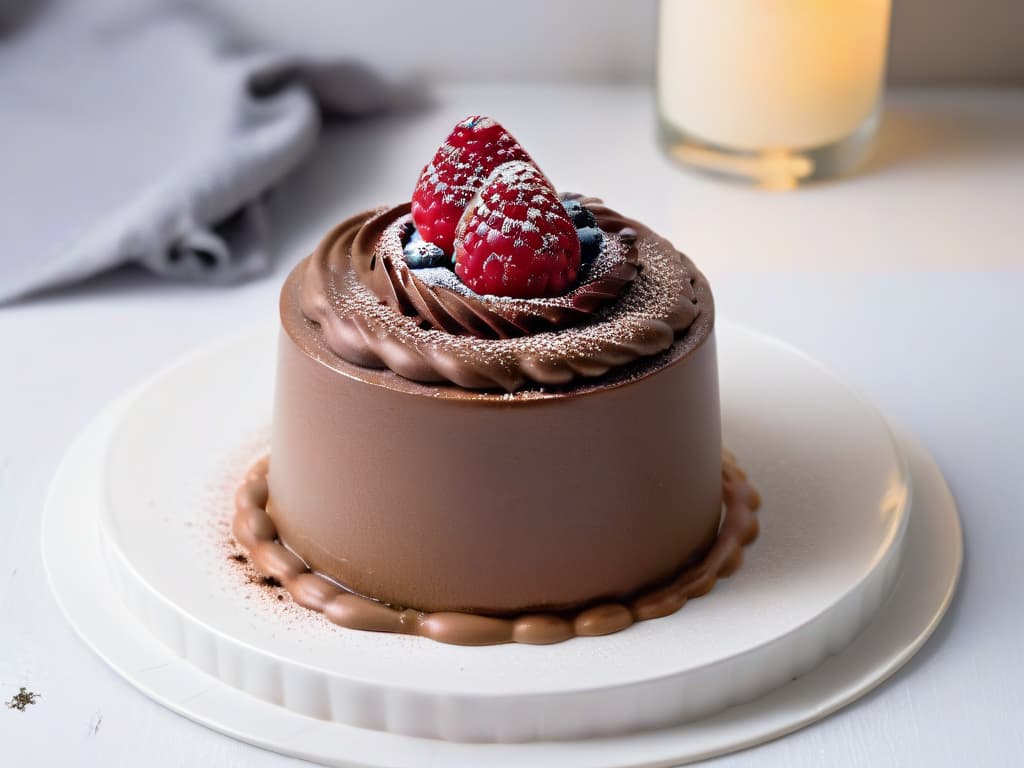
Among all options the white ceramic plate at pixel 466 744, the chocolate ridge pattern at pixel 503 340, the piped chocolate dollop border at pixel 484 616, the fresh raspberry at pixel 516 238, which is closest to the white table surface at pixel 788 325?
the white ceramic plate at pixel 466 744

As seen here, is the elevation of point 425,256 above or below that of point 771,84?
above

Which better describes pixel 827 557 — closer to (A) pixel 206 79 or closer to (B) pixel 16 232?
(B) pixel 16 232

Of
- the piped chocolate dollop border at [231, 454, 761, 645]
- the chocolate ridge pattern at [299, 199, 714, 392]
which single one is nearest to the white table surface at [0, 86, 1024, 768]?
the piped chocolate dollop border at [231, 454, 761, 645]


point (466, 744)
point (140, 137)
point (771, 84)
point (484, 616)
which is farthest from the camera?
point (140, 137)

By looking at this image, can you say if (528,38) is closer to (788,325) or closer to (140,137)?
(140,137)

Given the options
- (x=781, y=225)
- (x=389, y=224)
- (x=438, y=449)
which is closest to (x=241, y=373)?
(x=389, y=224)

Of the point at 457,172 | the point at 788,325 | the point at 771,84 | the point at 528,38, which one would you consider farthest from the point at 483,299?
the point at 528,38
